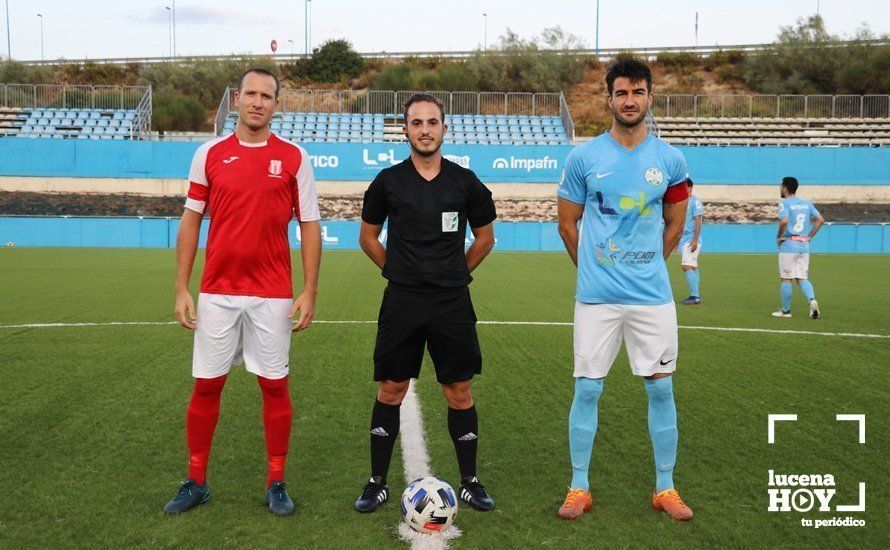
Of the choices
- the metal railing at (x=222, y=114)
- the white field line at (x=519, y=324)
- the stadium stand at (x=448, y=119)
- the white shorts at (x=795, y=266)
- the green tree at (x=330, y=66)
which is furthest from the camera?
the green tree at (x=330, y=66)

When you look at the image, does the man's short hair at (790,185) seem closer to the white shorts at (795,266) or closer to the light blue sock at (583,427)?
the white shorts at (795,266)

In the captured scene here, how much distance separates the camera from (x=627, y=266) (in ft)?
12.9

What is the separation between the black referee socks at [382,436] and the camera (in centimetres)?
409

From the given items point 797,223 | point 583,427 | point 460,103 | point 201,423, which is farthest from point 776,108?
point 201,423

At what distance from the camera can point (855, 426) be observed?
5.41 m

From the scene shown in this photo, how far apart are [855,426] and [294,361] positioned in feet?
15.2

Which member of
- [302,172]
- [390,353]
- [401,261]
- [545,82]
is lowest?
[390,353]

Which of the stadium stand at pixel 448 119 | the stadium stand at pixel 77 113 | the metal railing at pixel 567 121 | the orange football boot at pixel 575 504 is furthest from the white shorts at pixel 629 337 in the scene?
the stadium stand at pixel 77 113

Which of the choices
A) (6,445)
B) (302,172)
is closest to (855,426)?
(302,172)

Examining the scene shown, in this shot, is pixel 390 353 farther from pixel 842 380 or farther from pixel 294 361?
pixel 842 380

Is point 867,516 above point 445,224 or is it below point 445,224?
below

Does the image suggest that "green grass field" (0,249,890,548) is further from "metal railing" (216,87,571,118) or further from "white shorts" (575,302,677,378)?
"metal railing" (216,87,571,118)

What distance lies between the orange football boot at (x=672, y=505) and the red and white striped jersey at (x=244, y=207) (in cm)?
205

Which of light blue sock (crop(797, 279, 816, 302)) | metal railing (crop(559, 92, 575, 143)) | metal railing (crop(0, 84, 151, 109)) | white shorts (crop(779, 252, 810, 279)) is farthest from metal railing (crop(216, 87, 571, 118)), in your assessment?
light blue sock (crop(797, 279, 816, 302))
